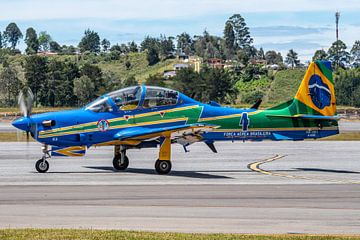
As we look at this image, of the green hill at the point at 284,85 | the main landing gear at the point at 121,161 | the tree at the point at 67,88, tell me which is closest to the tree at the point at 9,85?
the tree at the point at 67,88

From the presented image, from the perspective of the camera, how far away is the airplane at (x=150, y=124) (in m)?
24.6

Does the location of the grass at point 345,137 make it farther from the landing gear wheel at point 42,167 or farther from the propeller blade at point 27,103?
the propeller blade at point 27,103

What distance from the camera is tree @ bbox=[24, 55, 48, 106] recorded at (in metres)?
108

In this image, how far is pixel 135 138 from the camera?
2503cm

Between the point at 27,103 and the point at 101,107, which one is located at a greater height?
the point at 27,103

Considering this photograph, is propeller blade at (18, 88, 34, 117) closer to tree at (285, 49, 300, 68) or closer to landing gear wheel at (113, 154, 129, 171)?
landing gear wheel at (113, 154, 129, 171)

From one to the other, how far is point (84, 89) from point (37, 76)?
17807mm

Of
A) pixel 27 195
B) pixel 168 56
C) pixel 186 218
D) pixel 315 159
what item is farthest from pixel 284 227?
pixel 168 56

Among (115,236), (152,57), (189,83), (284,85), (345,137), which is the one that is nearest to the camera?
(115,236)

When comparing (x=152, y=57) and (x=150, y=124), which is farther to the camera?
(x=152, y=57)

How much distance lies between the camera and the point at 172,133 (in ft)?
80.3

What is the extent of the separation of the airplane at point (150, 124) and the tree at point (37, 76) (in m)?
81.6

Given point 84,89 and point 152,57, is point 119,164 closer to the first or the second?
point 84,89

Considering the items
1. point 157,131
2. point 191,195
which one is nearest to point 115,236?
point 191,195
